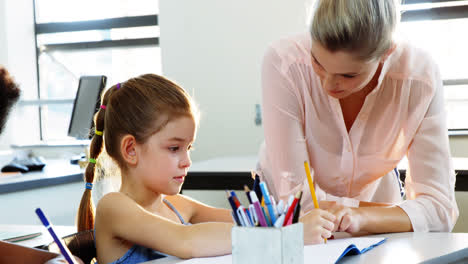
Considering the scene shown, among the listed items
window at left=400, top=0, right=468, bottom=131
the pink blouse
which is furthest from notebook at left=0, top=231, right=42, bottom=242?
window at left=400, top=0, right=468, bottom=131

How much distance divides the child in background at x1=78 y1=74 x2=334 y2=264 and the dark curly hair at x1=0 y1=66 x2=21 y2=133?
1.17 feet

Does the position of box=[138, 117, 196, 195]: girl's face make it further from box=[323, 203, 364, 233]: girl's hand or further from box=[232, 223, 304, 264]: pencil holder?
box=[232, 223, 304, 264]: pencil holder

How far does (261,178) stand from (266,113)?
20 cm

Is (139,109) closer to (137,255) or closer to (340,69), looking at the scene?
(137,255)

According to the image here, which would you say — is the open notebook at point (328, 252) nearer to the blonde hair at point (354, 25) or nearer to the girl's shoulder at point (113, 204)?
the girl's shoulder at point (113, 204)

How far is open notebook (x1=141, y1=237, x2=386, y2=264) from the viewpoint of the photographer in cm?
92

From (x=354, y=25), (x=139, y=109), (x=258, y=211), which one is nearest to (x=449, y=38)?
(x=354, y=25)

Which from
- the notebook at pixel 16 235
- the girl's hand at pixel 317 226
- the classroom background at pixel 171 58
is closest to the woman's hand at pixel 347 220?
the girl's hand at pixel 317 226

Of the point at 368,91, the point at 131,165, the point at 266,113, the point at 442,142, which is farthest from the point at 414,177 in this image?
the point at 131,165

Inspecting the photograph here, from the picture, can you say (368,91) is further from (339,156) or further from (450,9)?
(450,9)

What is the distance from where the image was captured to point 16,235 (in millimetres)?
1379

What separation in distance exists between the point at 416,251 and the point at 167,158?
1.81 ft

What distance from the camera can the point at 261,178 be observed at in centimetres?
152

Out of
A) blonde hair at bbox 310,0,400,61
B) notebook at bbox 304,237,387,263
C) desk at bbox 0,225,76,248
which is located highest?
blonde hair at bbox 310,0,400,61
